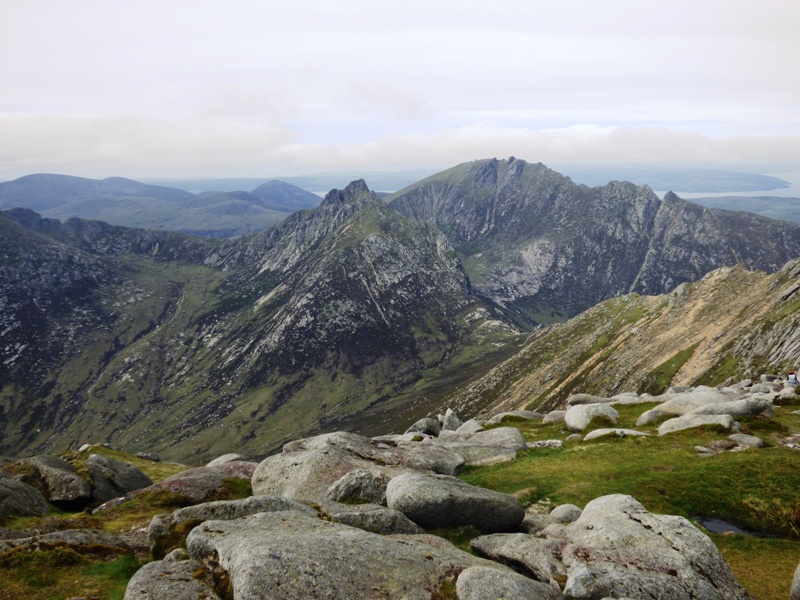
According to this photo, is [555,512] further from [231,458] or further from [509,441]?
[231,458]

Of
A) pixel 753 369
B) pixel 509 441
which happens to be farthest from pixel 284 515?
pixel 753 369

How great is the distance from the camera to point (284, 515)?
23.9 meters

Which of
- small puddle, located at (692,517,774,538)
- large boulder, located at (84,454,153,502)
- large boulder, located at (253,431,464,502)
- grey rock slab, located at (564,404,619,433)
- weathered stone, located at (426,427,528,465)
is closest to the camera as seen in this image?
small puddle, located at (692,517,774,538)

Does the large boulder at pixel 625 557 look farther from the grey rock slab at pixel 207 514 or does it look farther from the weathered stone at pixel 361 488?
the grey rock slab at pixel 207 514

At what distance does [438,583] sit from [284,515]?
9.10 metres

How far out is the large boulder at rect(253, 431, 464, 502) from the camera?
36094mm

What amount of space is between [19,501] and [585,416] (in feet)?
201

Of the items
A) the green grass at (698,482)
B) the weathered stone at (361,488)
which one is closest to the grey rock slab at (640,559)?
the green grass at (698,482)

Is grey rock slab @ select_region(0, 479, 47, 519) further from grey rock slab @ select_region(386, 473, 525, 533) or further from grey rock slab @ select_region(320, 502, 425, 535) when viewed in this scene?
grey rock slab @ select_region(386, 473, 525, 533)

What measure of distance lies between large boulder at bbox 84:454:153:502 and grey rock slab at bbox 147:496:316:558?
105ft

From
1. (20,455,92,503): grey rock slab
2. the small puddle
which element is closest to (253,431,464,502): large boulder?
the small puddle

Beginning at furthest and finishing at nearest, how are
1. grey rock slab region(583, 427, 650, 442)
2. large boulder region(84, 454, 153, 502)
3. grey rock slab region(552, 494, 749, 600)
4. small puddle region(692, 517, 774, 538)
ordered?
grey rock slab region(583, 427, 650, 442), large boulder region(84, 454, 153, 502), small puddle region(692, 517, 774, 538), grey rock slab region(552, 494, 749, 600)

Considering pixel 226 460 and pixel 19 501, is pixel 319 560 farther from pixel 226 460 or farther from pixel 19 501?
pixel 226 460

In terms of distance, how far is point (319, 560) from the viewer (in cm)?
1889
